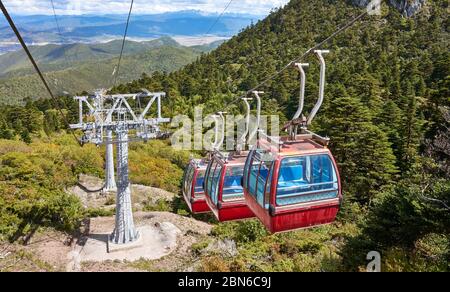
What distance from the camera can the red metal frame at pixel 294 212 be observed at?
6.10 metres

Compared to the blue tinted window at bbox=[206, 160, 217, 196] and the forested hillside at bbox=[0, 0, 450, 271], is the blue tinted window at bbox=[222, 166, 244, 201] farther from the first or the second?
the forested hillside at bbox=[0, 0, 450, 271]

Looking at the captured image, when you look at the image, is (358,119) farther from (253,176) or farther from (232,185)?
(253,176)

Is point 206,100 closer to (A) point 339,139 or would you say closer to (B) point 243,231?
(A) point 339,139

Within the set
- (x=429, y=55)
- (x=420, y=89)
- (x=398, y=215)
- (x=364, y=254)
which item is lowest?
(x=364, y=254)

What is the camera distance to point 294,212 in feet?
20.9

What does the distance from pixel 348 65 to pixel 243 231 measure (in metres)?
32.8

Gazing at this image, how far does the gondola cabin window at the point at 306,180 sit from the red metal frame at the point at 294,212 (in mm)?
87

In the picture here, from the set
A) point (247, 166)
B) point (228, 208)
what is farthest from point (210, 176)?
point (247, 166)

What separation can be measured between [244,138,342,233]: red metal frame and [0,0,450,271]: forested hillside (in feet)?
11.4

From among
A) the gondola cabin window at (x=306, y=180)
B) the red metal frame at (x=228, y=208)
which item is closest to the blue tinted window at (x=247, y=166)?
the gondola cabin window at (x=306, y=180)

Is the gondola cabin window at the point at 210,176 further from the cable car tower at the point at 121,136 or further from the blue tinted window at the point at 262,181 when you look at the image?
the cable car tower at the point at 121,136

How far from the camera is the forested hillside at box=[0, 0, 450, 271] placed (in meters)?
10.7

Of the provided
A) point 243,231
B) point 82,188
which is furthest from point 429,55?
point 82,188

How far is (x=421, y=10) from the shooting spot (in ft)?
203
